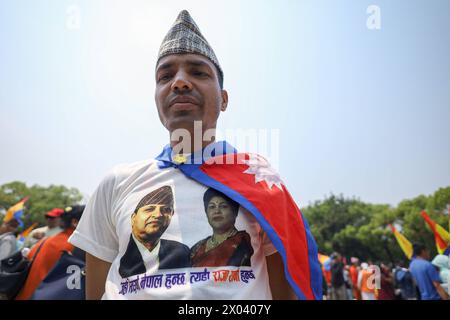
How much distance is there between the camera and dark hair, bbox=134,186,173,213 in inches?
59.0

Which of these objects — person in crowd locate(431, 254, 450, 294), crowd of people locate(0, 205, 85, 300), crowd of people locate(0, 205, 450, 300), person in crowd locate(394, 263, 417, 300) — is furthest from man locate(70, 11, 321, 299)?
person in crowd locate(394, 263, 417, 300)

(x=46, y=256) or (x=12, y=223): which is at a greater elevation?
(x=12, y=223)

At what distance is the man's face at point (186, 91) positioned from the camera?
66.2 inches

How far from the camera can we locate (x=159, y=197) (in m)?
1.52

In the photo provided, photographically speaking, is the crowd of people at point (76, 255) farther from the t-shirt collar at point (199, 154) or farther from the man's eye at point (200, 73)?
the man's eye at point (200, 73)

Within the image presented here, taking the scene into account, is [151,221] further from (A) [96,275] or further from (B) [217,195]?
(A) [96,275]

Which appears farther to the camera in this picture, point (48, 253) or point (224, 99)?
point (48, 253)

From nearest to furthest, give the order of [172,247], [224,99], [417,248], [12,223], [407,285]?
[172,247] < [224,99] < [12,223] < [417,248] < [407,285]

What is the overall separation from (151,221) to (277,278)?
612 mm

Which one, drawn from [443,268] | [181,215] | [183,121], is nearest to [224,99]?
[183,121]

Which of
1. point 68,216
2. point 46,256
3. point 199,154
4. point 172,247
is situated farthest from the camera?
point 68,216

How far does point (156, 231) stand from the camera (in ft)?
4.67
